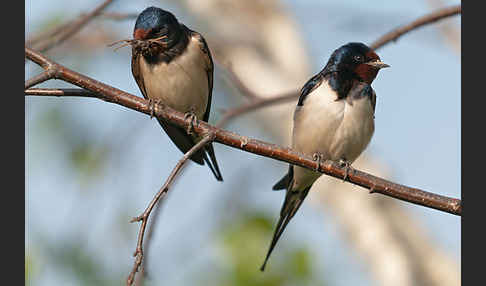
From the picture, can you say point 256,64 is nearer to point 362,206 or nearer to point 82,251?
point 362,206

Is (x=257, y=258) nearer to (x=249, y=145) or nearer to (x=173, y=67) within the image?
(x=173, y=67)

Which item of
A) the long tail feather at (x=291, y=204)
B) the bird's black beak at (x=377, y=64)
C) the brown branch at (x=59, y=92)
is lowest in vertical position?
the long tail feather at (x=291, y=204)

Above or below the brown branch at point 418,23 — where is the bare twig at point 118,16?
above

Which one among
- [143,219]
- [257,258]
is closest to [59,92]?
[143,219]

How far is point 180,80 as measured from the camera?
3842 millimetres

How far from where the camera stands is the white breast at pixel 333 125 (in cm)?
368

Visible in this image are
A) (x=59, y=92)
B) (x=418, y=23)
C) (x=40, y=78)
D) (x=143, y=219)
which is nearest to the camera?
(x=143, y=219)

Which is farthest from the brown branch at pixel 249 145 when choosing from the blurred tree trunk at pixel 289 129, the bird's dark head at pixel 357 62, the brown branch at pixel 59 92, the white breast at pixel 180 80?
the blurred tree trunk at pixel 289 129

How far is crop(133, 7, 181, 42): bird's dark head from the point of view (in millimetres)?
3610

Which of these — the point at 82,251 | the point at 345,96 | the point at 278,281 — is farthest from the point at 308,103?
the point at 82,251

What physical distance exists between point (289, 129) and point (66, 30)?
4.84m

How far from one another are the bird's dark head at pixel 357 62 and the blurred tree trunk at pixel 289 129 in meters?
3.33

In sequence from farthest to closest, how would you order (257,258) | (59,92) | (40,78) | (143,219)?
1. (257,258)
2. (59,92)
3. (40,78)
4. (143,219)

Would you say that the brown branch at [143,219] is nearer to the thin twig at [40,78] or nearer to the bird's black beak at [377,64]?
the thin twig at [40,78]
